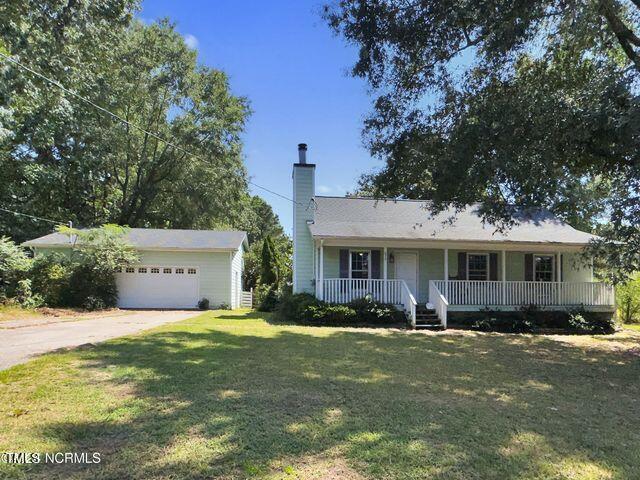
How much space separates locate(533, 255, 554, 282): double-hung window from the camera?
56.1ft

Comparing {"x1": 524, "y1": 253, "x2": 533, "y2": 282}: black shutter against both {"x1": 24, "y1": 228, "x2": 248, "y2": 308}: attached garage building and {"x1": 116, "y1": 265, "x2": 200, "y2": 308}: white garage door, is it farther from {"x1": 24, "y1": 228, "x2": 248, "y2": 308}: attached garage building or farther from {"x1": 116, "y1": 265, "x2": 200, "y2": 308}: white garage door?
{"x1": 116, "y1": 265, "x2": 200, "y2": 308}: white garage door

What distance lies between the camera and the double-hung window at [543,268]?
17094 millimetres

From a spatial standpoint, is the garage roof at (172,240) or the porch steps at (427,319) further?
the garage roof at (172,240)

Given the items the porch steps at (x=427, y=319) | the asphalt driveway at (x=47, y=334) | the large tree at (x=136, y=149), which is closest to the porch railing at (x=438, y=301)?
the porch steps at (x=427, y=319)

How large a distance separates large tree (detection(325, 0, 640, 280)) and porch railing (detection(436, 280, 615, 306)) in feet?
13.4

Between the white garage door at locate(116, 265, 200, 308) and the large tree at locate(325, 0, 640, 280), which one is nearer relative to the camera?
the large tree at locate(325, 0, 640, 280)

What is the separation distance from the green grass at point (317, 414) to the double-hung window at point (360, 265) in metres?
7.62

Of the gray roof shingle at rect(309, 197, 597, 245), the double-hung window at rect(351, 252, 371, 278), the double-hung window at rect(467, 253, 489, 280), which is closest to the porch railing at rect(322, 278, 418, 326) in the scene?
the double-hung window at rect(351, 252, 371, 278)

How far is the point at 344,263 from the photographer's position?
53.4ft

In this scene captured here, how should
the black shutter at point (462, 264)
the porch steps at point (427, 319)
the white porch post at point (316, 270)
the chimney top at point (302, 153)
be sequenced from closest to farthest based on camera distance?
the porch steps at point (427, 319), the white porch post at point (316, 270), the black shutter at point (462, 264), the chimney top at point (302, 153)

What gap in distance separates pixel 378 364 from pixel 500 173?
15.2 ft

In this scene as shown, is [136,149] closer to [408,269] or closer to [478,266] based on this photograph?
[408,269]

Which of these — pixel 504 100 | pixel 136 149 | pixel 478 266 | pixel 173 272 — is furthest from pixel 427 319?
pixel 136 149

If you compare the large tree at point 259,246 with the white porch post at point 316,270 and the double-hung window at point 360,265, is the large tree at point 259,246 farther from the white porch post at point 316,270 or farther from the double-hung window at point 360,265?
the double-hung window at point 360,265
